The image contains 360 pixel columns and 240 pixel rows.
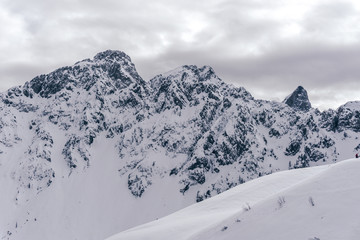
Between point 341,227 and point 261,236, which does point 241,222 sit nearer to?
point 261,236

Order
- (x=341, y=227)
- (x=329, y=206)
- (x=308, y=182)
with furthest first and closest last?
(x=308, y=182), (x=329, y=206), (x=341, y=227)

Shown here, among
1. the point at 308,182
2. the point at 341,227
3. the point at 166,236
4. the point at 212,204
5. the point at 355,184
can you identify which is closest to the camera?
the point at 341,227

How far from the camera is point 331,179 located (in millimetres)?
13469

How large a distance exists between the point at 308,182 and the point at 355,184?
61.6 inches

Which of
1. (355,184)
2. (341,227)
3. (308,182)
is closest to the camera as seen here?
(341,227)

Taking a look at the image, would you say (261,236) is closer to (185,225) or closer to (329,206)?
(329,206)

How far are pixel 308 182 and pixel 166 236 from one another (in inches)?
221

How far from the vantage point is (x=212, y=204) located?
21.7 metres

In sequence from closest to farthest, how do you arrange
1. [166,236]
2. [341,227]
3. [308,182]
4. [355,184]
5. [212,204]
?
[341,227] < [355,184] < [308,182] < [166,236] < [212,204]

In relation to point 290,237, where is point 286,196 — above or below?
above

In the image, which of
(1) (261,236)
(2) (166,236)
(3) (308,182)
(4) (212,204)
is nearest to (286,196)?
(3) (308,182)

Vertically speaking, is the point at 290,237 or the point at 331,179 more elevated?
the point at 331,179

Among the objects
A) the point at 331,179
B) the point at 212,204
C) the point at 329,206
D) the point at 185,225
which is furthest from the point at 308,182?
the point at 212,204

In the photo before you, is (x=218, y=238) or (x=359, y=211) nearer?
(x=359, y=211)
